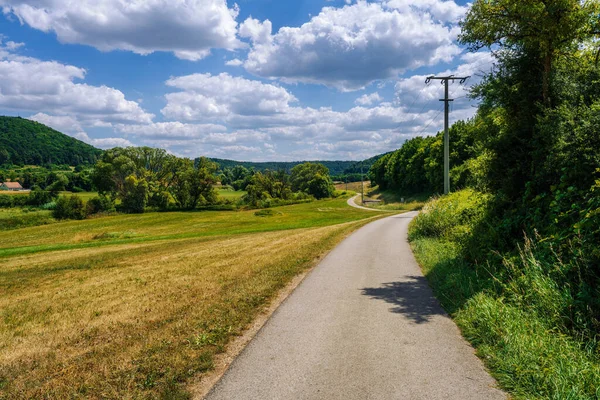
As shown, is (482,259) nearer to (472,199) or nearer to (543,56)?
(543,56)

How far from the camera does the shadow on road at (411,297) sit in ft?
25.9

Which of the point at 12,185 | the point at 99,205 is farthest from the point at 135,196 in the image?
the point at 12,185

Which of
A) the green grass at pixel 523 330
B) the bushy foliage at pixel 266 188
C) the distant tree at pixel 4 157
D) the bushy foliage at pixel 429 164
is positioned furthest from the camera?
the distant tree at pixel 4 157

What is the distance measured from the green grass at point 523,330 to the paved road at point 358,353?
0.30 m

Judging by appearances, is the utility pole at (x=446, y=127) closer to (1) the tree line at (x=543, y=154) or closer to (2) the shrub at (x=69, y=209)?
(1) the tree line at (x=543, y=154)

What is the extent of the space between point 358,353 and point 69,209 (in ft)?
244

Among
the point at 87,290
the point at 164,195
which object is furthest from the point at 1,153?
the point at 87,290

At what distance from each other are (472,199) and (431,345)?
15.4 meters

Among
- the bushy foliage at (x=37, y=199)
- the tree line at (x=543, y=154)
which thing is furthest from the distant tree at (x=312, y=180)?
the tree line at (x=543, y=154)

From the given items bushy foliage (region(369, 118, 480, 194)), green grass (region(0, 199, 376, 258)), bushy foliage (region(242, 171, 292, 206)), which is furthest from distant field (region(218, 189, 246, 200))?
bushy foliage (region(369, 118, 480, 194))

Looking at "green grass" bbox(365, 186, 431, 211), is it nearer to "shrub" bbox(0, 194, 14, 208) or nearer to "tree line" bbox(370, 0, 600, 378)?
"tree line" bbox(370, 0, 600, 378)

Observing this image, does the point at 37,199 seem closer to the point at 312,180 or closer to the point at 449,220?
the point at 312,180

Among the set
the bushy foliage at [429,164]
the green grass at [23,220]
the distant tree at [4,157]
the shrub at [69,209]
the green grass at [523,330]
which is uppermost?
the distant tree at [4,157]

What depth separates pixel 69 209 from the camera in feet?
219
